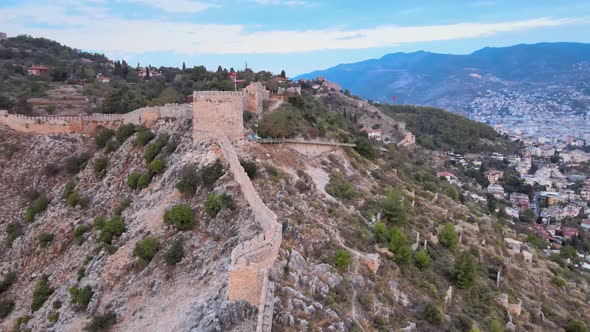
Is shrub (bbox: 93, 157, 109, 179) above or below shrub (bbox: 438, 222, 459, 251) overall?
above

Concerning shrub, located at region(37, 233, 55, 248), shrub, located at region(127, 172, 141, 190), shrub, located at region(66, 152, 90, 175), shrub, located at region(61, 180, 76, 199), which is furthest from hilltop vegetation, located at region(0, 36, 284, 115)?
shrub, located at region(37, 233, 55, 248)

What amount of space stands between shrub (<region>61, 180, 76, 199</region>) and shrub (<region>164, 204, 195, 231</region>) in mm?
12239

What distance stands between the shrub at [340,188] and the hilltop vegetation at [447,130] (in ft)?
182

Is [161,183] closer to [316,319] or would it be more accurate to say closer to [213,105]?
[213,105]

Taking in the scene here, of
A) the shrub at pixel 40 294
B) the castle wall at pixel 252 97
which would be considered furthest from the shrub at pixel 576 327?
the shrub at pixel 40 294

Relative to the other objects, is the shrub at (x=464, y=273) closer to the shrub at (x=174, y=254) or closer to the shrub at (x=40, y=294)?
the shrub at (x=174, y=254)

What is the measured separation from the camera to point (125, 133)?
111 feet

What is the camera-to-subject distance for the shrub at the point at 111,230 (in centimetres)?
2372

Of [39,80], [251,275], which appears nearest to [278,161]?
[251,275]

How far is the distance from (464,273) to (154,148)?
18.1 m

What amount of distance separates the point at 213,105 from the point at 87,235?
29.9 feet

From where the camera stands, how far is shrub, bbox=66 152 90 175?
33.9 metres

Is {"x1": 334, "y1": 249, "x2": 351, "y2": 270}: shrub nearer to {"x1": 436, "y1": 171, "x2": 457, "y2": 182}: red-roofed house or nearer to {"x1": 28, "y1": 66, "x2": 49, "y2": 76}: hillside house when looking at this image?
{"x1": 436, "y1": 171, "x2": 457, "y2": 182}: red-roofed house

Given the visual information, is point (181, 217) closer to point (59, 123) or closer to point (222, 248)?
point (222, 248)
